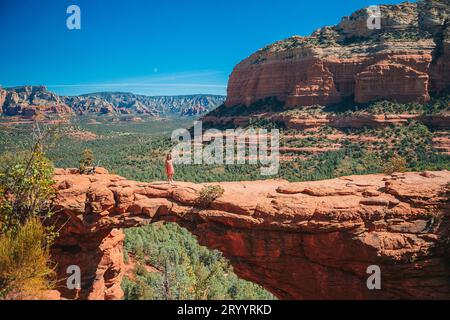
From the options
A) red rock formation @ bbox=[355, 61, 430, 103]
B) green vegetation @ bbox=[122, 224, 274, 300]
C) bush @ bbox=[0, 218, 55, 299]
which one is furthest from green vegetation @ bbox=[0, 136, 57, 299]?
red rock formation @ bbox=[355, 61, 430, 103]

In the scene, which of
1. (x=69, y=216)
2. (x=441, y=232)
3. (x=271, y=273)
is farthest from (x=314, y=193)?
(x=69, y=216)

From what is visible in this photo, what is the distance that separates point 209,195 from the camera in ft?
41.3

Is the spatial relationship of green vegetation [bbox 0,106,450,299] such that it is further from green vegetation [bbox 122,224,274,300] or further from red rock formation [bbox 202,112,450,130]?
red rock formation [bbox 202,112,450,130]

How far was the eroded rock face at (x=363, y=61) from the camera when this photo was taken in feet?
187

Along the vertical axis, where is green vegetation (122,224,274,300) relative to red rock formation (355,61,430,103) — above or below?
below

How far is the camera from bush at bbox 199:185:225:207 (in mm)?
12588

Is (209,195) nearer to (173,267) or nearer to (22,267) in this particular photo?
(22,267)

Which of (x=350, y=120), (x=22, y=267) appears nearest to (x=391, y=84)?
(x=350, y=120)

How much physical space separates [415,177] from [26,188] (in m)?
14.7

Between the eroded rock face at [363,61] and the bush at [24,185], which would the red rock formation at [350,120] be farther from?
the bush at [24,185]

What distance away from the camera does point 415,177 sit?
12859mm

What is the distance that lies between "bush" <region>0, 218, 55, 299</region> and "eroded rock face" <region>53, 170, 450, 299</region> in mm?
4232

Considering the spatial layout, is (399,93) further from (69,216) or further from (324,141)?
(69,216)

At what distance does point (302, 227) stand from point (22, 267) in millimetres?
8776
